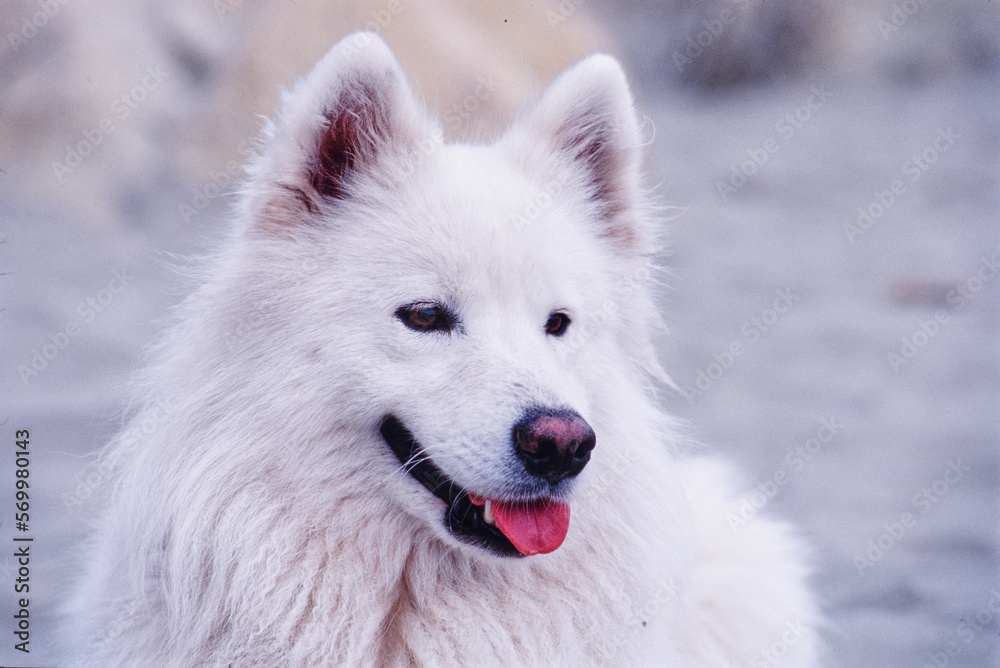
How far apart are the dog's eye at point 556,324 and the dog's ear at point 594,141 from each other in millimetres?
470

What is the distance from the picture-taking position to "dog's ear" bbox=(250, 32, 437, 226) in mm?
Result: 2168

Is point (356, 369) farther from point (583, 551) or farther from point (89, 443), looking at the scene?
point (89, 443)

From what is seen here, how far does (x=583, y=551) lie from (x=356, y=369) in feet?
2.98

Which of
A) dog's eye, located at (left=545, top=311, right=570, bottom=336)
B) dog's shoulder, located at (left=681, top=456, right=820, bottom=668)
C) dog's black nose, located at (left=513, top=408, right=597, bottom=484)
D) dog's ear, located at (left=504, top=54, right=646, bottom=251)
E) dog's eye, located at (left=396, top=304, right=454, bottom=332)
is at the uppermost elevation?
dog's ear, located at (left=504, top=54, right=646, bottom=251)

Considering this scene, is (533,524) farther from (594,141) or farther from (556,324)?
(594,141)

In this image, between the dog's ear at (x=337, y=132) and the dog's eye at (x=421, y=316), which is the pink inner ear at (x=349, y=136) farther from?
the dog's eye at (x=421, y=316)

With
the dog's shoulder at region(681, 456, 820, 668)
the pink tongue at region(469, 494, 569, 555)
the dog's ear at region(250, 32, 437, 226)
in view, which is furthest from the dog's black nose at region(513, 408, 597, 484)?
the dog's shoulder at region(681, 456, 820, 668)

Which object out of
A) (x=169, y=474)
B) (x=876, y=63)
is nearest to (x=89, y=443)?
(x=169, y=474)

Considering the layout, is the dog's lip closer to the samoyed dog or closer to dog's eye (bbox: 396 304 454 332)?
the samoyed dog

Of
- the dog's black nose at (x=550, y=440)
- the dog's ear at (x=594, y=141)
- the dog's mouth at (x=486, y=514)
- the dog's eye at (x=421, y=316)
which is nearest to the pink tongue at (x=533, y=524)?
the dog's mouth at (x=486, y=514)

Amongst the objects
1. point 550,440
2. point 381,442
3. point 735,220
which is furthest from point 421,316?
point 735,220

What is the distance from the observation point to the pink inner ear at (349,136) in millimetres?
2275

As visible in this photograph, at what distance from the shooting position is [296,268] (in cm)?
231

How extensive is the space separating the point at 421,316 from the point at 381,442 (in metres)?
0.38
